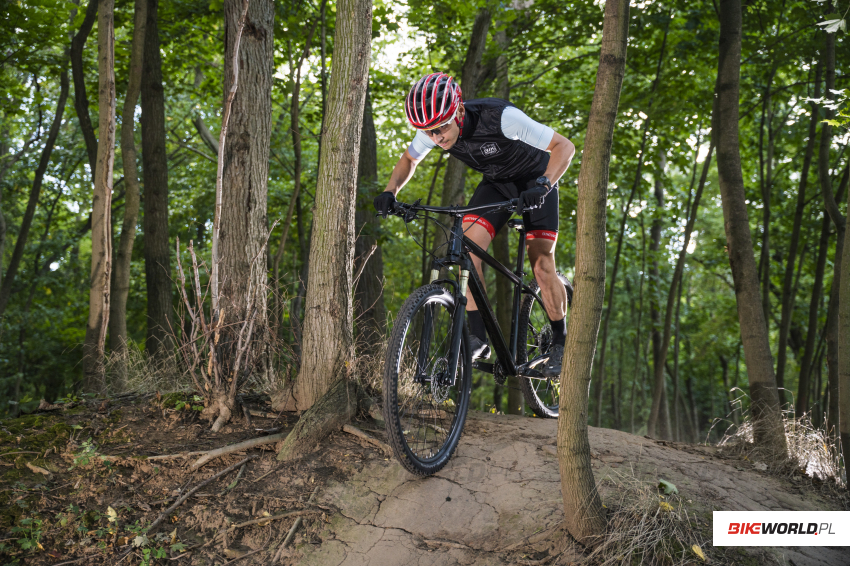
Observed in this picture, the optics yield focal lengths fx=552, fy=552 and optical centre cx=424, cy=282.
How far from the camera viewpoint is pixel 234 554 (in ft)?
9.69

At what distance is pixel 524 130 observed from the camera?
3.75 m

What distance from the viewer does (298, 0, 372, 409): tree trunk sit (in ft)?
13.3

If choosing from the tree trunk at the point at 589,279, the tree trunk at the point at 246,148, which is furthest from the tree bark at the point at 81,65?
the tree trunk at the point at 589,279

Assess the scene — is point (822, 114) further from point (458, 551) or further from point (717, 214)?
point (717, 214)

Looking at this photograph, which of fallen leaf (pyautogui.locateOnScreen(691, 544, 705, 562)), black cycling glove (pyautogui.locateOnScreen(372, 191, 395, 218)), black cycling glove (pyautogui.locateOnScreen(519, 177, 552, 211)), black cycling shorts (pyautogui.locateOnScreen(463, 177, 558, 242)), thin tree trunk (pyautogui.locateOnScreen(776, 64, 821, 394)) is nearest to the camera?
fallen leaf (pyautogui.locateOnScreen(691, 544, 705, 562))

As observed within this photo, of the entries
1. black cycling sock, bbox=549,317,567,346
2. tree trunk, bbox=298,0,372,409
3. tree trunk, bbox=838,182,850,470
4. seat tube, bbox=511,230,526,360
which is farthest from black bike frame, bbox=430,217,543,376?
tree trunk, bbox=838,182,850,470

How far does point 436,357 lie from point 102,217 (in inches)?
145

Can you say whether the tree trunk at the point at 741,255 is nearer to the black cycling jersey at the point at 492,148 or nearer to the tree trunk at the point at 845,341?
the tree trunk at the point at 845,341

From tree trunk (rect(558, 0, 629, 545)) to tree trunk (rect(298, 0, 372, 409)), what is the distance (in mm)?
1861

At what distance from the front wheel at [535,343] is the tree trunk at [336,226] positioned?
157 centimetres

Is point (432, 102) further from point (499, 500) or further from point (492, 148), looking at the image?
point (499, 500)

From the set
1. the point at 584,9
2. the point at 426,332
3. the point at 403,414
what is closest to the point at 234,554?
the point at 403,414

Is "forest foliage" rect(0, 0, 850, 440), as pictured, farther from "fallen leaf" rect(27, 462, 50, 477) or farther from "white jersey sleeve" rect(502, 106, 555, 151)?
"fallen leaf" rect(27, 462, 50, 477)

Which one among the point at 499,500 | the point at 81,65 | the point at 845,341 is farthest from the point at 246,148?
the point at 845,341
